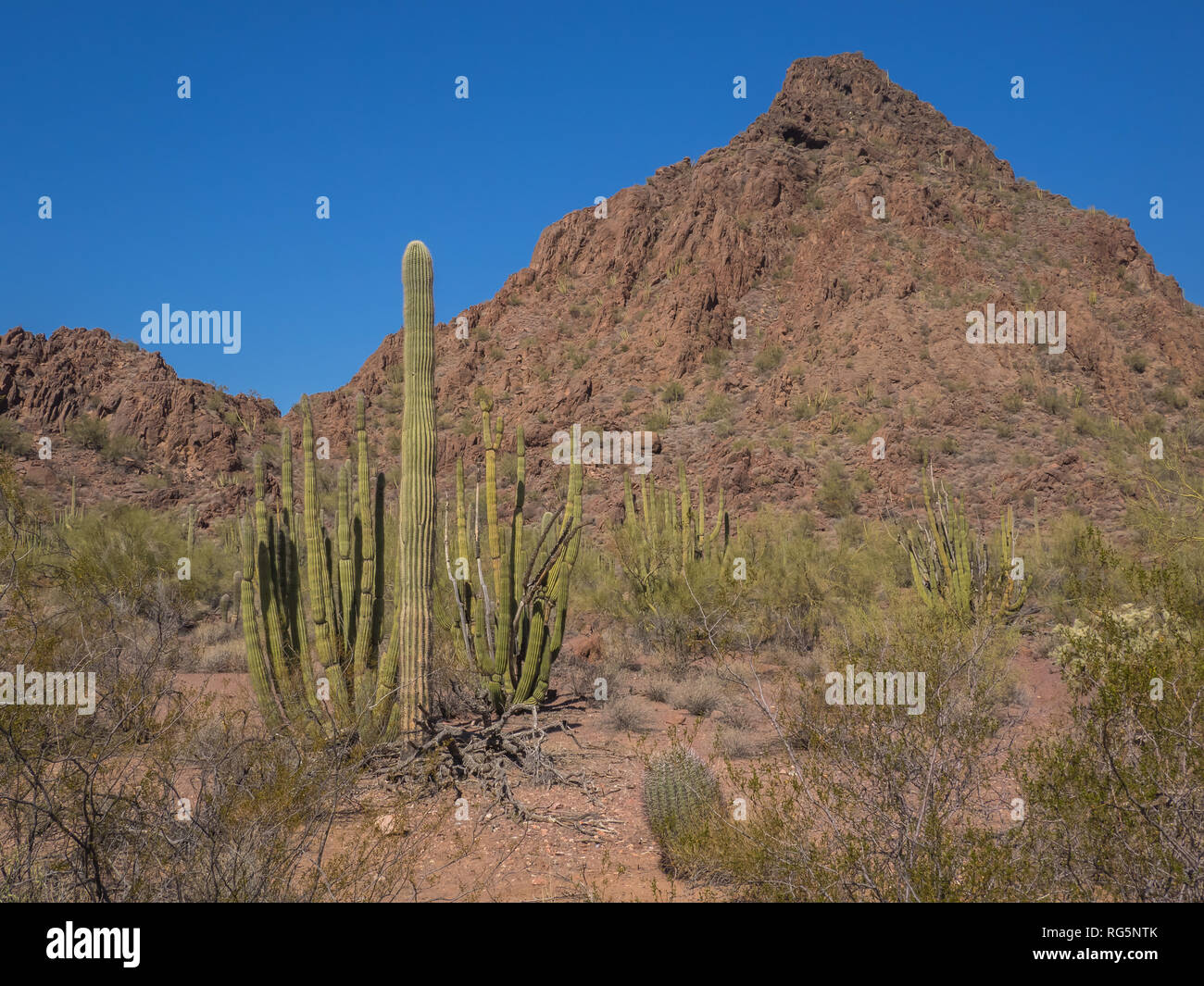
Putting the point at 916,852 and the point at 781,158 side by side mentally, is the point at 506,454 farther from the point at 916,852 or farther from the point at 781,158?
the point at 916,852

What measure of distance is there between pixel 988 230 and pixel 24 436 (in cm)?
3984

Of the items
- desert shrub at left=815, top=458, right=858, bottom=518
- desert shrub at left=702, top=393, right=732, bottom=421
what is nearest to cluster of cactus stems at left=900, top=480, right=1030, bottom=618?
desert shrub at left=815, top=458, right=858, bottom=518

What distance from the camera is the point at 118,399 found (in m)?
29.9

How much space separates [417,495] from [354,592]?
1.06 m

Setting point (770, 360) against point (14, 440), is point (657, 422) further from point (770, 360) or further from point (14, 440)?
point (14, 440)

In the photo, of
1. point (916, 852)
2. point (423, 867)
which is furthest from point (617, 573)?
point (916, 852)

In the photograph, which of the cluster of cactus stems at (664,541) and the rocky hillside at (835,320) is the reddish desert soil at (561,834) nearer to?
the cluster of cactus stems at (664,541)

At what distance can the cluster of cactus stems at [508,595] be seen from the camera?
7625mm

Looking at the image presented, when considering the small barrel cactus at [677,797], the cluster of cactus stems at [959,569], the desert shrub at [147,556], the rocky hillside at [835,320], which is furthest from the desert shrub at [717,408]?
the small barrel cactus at [677,797]

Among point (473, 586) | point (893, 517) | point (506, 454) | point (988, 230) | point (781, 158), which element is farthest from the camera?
point (781, 158)

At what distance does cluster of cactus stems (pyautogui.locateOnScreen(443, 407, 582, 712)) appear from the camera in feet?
25.0

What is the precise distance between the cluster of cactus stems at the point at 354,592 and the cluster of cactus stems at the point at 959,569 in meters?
7.65

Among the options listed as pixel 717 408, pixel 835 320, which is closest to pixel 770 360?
pixel 835 320

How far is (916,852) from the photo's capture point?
135 inches
